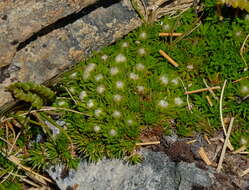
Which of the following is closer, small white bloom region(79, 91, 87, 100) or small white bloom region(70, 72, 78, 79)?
small white bloom region(79, 91, 87, 100)

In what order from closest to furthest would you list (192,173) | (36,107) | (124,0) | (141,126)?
(192,173) → (141,126) → (36,107) → (124,0)

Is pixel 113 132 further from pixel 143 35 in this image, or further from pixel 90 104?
pixel 143 35

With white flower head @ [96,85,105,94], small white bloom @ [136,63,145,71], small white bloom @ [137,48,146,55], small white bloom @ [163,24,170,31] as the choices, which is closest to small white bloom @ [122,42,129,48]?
small white bloom @ [137,48,146,55]

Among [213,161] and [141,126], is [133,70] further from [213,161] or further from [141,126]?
[213,161]

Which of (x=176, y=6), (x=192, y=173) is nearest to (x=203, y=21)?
(x=176, y=6)

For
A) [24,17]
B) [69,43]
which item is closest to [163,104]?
[69,43]

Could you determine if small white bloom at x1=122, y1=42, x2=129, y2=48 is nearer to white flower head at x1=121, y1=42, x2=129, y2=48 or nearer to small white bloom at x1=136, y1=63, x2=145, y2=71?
white flower head at x1=121, y1=42, x2=129, y2=48
